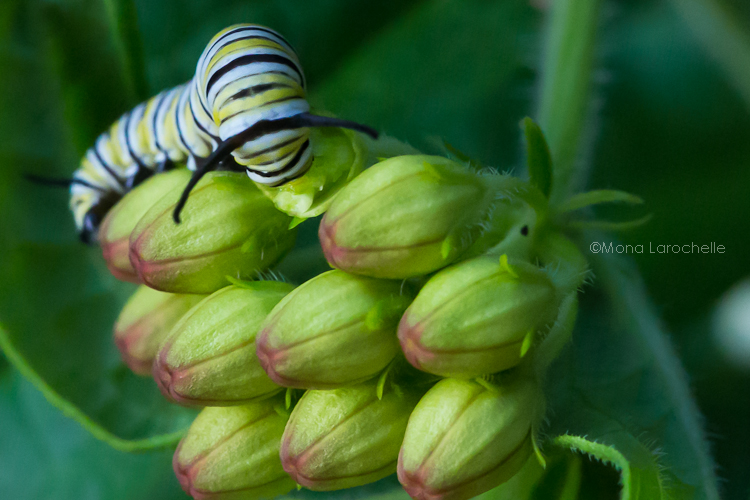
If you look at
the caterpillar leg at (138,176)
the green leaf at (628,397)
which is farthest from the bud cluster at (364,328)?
the caterpillar leg at (138,176)

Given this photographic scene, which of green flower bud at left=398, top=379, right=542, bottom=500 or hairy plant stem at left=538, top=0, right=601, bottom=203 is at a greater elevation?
hairy plant stem at left=538, top=0, right=601, bottom=203

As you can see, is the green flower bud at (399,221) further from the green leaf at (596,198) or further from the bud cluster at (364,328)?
the green leaf at (596,198)

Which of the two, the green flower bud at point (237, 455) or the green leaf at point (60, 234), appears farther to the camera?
the green leaf at point (60, 234)

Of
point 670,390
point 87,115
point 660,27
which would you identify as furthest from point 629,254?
point 87,115

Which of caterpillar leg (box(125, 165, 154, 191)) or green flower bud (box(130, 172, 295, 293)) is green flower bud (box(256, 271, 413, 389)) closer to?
green flower bud (box(130, 172, 295, 293))

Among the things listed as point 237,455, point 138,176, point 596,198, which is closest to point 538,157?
point 596,198

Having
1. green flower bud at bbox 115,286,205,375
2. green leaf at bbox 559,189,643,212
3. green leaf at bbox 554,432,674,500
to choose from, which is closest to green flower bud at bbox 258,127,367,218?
green flower bud at bbox 115,286,205,375

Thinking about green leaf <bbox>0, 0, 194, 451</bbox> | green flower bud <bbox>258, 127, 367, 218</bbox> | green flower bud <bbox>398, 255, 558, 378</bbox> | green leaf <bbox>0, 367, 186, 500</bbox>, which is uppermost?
green flower bud <bbox>258, 127, 367, 218</bbox>

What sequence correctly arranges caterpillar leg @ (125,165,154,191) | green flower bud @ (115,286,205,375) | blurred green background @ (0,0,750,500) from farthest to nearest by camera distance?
1. blurred green background @ (0,0,750,500)
2. caterpillar leg @ (125,165,154,191)
3. green flower bud @ (115,286,205,375)
